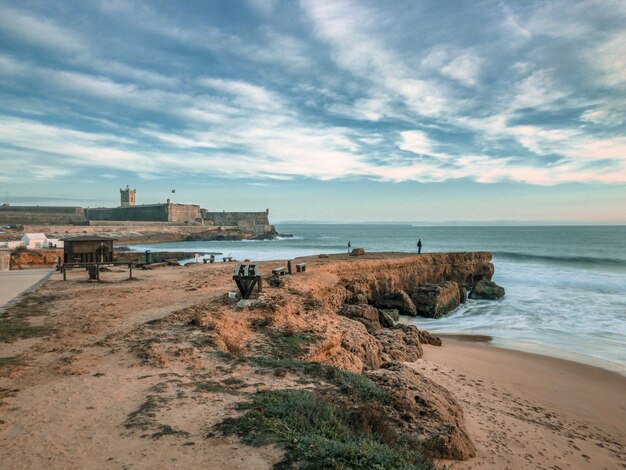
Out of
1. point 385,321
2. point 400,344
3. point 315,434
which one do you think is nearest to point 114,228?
point 385,321

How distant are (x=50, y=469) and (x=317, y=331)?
6.08 metres

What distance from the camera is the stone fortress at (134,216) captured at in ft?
239

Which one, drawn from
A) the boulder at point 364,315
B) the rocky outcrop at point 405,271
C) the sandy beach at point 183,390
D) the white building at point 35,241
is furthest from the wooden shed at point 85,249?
the white building at point 35,241

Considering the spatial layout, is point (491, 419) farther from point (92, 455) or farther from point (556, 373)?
point (92, 455)

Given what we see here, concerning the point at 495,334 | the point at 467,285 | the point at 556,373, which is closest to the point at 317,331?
the point at 556,373

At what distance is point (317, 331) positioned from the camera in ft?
29.7

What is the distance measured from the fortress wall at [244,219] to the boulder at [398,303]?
85532 millimetres

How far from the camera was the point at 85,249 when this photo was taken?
63.4 feet

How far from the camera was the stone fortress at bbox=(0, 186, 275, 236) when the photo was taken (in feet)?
239

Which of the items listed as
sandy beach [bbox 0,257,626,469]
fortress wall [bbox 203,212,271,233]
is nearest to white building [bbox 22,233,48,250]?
sandy beach [bbox 0,257,626,469]

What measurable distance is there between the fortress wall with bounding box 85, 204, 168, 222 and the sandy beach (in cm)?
8313

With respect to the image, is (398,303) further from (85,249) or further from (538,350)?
(85,249)

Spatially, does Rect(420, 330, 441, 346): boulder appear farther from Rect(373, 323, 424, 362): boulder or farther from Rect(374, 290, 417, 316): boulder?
Rect(374, 290, 417, 316): boulder

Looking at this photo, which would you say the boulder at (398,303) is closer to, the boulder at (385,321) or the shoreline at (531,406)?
the boulder at (385,321)
